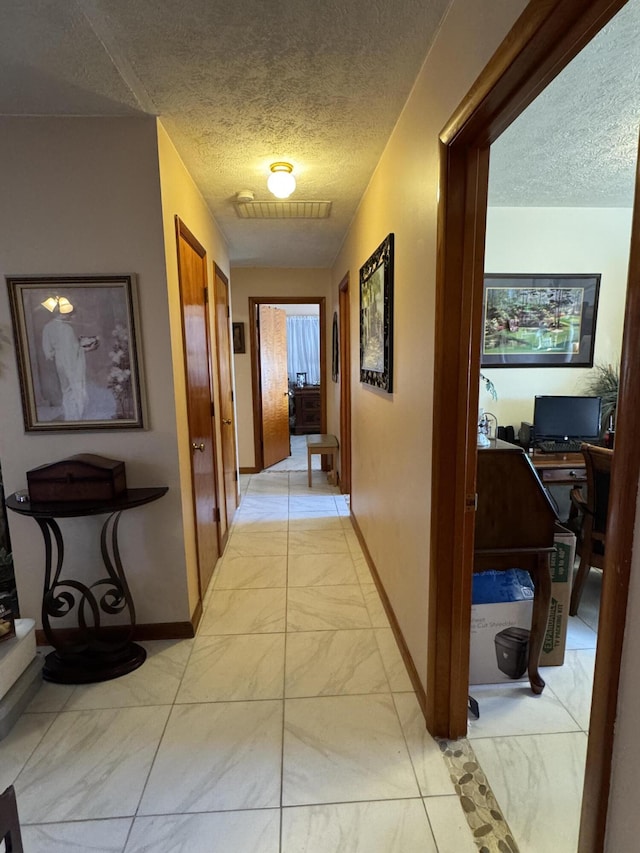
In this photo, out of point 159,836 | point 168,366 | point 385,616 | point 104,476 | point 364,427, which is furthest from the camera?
point 364,427

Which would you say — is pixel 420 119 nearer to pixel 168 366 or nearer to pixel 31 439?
pixel 168 366

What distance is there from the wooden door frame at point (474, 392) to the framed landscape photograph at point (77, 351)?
1.36 metres

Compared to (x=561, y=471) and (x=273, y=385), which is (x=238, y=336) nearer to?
(x=273, y=385)

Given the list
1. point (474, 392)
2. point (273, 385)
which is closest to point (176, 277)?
point (474, 392)

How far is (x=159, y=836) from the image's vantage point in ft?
4.23

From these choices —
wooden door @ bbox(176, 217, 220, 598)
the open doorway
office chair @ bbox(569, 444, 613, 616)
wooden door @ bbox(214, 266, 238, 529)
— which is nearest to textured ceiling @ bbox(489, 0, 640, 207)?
the open doorway

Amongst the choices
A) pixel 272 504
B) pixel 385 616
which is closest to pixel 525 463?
pixel 385 616

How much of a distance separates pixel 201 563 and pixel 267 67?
7.56ft

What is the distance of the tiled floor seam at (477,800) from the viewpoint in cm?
125

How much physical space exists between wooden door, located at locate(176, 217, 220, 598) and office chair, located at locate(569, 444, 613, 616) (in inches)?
79.4

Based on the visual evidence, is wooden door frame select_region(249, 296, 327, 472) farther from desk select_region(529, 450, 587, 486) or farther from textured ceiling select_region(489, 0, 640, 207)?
desk select_region(529, 450, 587, 486)

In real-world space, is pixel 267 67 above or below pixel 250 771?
above

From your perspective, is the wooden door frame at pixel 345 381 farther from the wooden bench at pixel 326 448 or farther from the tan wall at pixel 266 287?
the tan wall at pixel 266 287

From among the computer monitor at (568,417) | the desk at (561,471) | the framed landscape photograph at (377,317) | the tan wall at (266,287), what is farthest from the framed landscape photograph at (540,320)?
the tan wall at (266,287)
